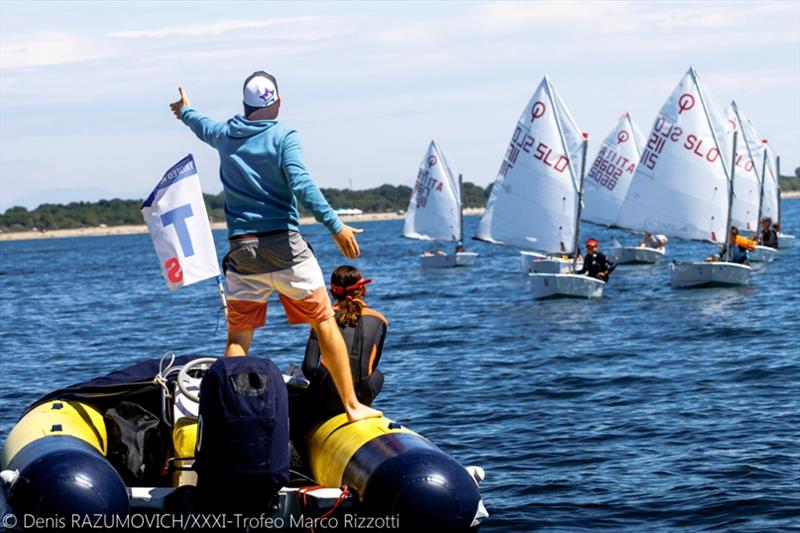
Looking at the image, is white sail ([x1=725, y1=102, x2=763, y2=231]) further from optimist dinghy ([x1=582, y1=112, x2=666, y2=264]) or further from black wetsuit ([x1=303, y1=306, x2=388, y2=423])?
black wetsuit ([x1=303, y1=306, x2=388, y2=423])

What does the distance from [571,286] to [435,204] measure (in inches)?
1137

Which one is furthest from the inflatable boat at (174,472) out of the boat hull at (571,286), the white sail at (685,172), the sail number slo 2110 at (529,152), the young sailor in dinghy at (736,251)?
the white sail at (685,172)

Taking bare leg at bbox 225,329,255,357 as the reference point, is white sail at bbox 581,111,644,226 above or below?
above

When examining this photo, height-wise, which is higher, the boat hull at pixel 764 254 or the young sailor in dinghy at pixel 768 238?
the young sailor in dinghy at pixel 768 238

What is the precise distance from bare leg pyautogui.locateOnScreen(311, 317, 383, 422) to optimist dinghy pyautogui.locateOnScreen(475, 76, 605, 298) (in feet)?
109

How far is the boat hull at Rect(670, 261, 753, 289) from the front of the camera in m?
39.9

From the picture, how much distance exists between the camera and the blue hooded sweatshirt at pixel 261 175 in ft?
30.3

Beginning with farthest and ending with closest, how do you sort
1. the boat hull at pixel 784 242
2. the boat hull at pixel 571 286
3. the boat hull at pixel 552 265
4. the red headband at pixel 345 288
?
the boat hull at pixel 784 242, the boat hull at pixel 552 265, the boat hull at pixel 571 286, the red headband at pixel 345 288

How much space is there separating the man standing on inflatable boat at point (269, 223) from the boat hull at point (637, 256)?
4736 centimetres

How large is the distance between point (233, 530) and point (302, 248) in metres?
2.11

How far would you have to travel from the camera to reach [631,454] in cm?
1455

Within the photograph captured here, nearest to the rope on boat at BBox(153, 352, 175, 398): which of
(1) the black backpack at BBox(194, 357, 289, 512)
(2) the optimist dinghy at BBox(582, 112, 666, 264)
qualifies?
(1) the black backpack at BBox(194, 357, 289, 512)

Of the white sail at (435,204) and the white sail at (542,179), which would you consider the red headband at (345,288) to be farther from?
the white sail at (435,204)

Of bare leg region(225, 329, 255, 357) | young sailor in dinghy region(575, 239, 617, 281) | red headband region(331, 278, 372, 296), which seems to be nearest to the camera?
bare leg region(225, 329, 255, 357)
